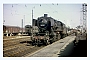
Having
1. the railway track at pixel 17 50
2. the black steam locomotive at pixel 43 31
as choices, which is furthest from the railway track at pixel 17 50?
the black steam locomotive at pixel 43 31

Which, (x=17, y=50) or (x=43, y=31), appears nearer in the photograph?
(x=17, y=50)

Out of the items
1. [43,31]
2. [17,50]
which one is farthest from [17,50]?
[43,31]

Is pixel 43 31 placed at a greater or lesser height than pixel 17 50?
greater

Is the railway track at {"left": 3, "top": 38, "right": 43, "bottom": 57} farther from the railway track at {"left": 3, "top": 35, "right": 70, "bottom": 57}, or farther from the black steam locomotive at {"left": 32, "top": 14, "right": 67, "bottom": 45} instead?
the black steam locomotive at {"left": 32, "top": 14, "right": 67, "bottom": 45}

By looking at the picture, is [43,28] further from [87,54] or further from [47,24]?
[87,54]

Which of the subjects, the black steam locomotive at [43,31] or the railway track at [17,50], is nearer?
the railway track at [17,50]

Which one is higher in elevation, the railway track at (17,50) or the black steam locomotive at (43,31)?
the black steam locomotive at (43,31)

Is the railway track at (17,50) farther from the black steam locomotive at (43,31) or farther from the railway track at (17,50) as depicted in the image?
the black steam locomotive at (43,31)

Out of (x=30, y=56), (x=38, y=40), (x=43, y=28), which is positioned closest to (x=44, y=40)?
(x=38, y=40)

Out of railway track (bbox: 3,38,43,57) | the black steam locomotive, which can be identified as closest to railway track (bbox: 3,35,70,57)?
railway track (bbox: 3,38,43,57)

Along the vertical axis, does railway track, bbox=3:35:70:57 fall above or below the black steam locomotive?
below

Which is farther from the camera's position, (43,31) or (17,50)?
(43,31)

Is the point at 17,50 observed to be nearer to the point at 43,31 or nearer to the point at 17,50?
the point at 17,50

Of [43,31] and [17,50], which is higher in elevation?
[43,31]
